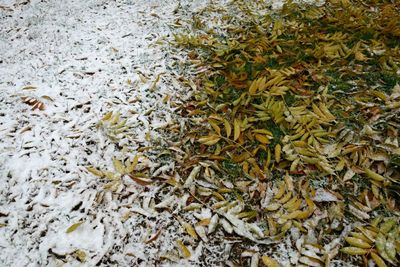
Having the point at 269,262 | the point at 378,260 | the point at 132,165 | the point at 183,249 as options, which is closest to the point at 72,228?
the point at 132,165

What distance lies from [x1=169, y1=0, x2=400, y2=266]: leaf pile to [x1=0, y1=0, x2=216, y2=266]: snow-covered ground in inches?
14.7

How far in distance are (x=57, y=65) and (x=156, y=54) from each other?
982 mm

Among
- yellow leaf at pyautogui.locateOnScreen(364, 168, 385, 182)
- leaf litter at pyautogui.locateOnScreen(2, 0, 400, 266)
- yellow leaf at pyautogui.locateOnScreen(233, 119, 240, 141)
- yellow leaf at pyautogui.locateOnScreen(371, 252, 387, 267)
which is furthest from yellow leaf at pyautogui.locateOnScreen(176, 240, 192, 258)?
yellow leaf at pyautogui.locateOnScreen(364, 168, 385, 182)

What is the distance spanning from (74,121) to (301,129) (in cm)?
179

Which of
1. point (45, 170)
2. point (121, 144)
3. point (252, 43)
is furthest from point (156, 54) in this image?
point (45, 170)

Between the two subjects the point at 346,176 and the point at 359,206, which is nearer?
the point at 359,206

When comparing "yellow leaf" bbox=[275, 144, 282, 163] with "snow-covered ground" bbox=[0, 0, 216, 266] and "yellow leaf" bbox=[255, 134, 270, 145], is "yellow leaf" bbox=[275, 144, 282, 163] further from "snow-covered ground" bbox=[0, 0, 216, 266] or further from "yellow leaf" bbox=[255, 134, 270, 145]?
"snow-covered ground" bbox=[0, 0, 216, 266]

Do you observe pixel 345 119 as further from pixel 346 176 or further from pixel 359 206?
pixel 359 206

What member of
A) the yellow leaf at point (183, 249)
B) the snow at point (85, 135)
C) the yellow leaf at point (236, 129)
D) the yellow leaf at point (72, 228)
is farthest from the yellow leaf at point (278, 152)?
the yellow leaf at point (72, 228)

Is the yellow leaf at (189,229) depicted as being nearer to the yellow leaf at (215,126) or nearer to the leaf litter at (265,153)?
the leaf litter at (265,153)

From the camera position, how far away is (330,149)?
2.09 meters

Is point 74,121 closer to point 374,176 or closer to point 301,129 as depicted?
point 301,129

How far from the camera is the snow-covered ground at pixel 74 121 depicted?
70.9 inches

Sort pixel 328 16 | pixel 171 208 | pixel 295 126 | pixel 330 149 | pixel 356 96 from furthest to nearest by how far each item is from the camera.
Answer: pixel 328 16 → pixel 356 96 → pixel 295 126 → pixel 330 149 → pixel 171 208
